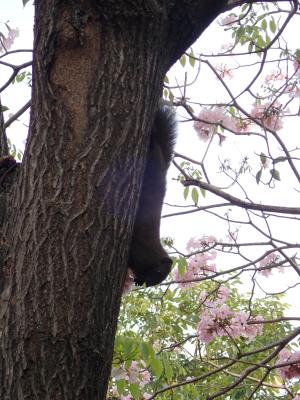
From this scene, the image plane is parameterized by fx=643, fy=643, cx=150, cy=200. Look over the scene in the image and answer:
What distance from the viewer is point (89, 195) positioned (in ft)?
4.38

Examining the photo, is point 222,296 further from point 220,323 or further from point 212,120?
point 212,120

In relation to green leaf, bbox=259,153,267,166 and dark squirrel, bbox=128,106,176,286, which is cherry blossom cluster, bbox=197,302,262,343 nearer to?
dark squirrel, bbox=128,106,176,286

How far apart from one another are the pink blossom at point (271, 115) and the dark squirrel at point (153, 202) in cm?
90

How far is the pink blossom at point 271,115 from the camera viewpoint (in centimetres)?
317

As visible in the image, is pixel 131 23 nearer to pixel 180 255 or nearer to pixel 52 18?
pixel 52 18

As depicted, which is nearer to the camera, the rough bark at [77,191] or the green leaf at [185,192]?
the rough bark at [77,191]

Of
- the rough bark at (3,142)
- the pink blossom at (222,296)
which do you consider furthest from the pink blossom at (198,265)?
the rough bark at (3,142)

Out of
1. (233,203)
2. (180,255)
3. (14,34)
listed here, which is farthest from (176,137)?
(14,34)

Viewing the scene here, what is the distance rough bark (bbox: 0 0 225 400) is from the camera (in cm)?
125

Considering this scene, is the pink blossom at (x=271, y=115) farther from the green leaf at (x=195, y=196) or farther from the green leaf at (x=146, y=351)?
the green leaf at (x=146, y=351)

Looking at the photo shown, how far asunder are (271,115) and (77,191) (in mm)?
2098

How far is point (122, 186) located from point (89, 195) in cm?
9

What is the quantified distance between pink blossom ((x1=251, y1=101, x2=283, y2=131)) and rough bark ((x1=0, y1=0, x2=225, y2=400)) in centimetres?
170

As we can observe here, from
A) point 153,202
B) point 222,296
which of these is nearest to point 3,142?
point 153,202
